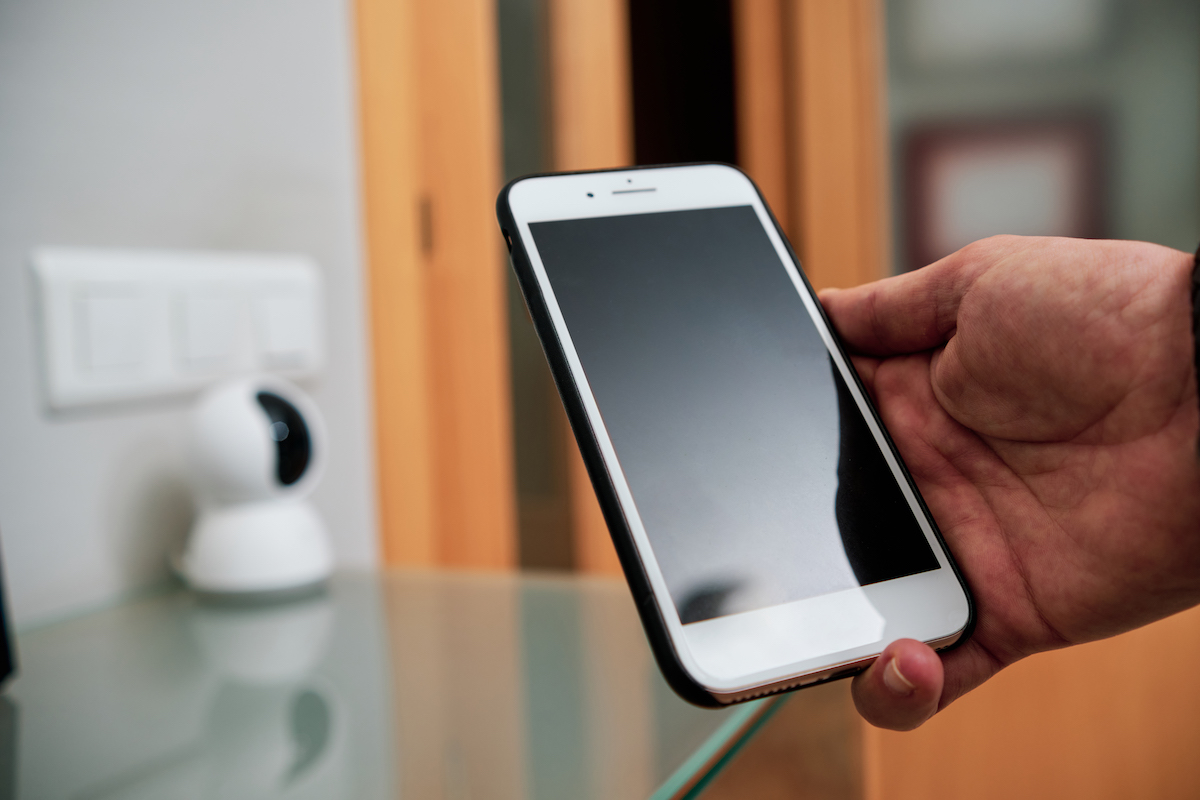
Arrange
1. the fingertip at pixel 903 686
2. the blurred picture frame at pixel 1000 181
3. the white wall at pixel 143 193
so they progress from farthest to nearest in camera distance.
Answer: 1. the blurred picture frame at pixel 1000 181
2. the white wall at pixel 143 193
3. the fingertip at pixel 903 686

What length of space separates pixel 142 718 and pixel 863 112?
1.34 meters

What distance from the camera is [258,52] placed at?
703 millimetres

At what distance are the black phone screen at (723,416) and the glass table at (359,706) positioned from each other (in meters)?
0.08

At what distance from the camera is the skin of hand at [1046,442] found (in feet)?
1.13

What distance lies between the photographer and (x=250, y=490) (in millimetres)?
584

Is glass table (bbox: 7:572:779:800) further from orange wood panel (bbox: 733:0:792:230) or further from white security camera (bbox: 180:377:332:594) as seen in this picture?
orange wood panel (bbox: 733:0:792:230)

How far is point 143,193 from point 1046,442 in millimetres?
578

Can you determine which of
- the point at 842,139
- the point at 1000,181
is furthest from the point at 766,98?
the point at 1000,181

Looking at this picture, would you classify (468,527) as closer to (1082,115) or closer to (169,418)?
(169,418)

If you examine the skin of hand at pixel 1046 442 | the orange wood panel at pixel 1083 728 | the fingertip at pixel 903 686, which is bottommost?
the orange wood panel at pixel 1083 728

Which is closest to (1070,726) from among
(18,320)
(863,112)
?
(18,320)

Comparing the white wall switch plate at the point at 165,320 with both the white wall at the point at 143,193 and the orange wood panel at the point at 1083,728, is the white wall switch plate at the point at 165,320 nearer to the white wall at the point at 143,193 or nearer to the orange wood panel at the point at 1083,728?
the white wall at the point at 143,193

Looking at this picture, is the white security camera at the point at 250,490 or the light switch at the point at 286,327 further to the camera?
the light switch at the point at 286,327

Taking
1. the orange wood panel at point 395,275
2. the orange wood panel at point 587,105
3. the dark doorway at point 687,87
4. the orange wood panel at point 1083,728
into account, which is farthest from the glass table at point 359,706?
the dark doorway at point 687,87
